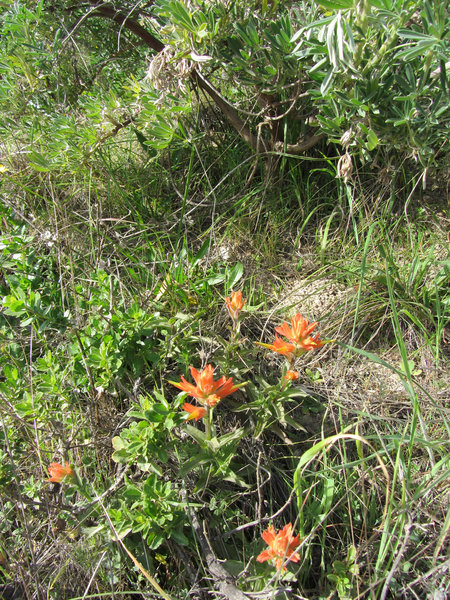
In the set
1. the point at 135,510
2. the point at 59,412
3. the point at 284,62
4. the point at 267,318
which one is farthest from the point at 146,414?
the point at 284,62

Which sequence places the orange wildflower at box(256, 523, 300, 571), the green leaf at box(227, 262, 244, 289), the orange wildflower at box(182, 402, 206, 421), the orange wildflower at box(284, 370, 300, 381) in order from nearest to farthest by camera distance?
the orange wildflower at box(256, 523, 300, 571), the orange wildflower at box(182, 402, 206, 421), the orange wildflower at box(284, 370, 300, 381), the green leaf at box(227, 262, 244, 289)

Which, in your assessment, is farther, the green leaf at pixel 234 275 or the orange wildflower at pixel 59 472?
the green leaf at pixel 234 275

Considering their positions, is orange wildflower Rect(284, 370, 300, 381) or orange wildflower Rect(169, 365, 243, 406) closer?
orange wildflower Rect(169, 365, 243, 406)

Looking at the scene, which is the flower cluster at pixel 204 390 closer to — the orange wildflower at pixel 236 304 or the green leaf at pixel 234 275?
the orange wildflower at pixel 236 304

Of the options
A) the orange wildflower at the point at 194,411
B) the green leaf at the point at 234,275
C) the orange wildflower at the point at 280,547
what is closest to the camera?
the orange wildflower at the point at 280,547

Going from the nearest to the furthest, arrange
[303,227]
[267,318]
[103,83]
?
[267,318] < [303,227] < [103,83]

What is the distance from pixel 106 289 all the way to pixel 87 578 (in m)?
0.97

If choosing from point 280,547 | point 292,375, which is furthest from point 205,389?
point 280,547

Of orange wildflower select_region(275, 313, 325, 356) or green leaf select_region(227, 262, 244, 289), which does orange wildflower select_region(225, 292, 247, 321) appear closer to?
orange wildflower select_region(275, 313, 325, 356)

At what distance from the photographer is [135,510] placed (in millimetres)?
1345

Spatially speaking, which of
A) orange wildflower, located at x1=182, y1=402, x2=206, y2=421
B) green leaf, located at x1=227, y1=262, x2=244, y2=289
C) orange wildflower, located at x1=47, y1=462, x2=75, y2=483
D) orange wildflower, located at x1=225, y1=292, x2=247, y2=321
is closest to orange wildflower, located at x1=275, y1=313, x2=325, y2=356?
orange wildflower, located at x1=225, y1=292, x2=247, y2=321

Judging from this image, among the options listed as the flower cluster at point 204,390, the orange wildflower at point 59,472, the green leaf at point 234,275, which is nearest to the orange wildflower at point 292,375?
the flower cluster at point 204,390

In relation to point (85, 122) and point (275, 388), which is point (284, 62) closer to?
point (85, 122)

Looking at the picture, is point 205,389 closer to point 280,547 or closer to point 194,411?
point 194,411
